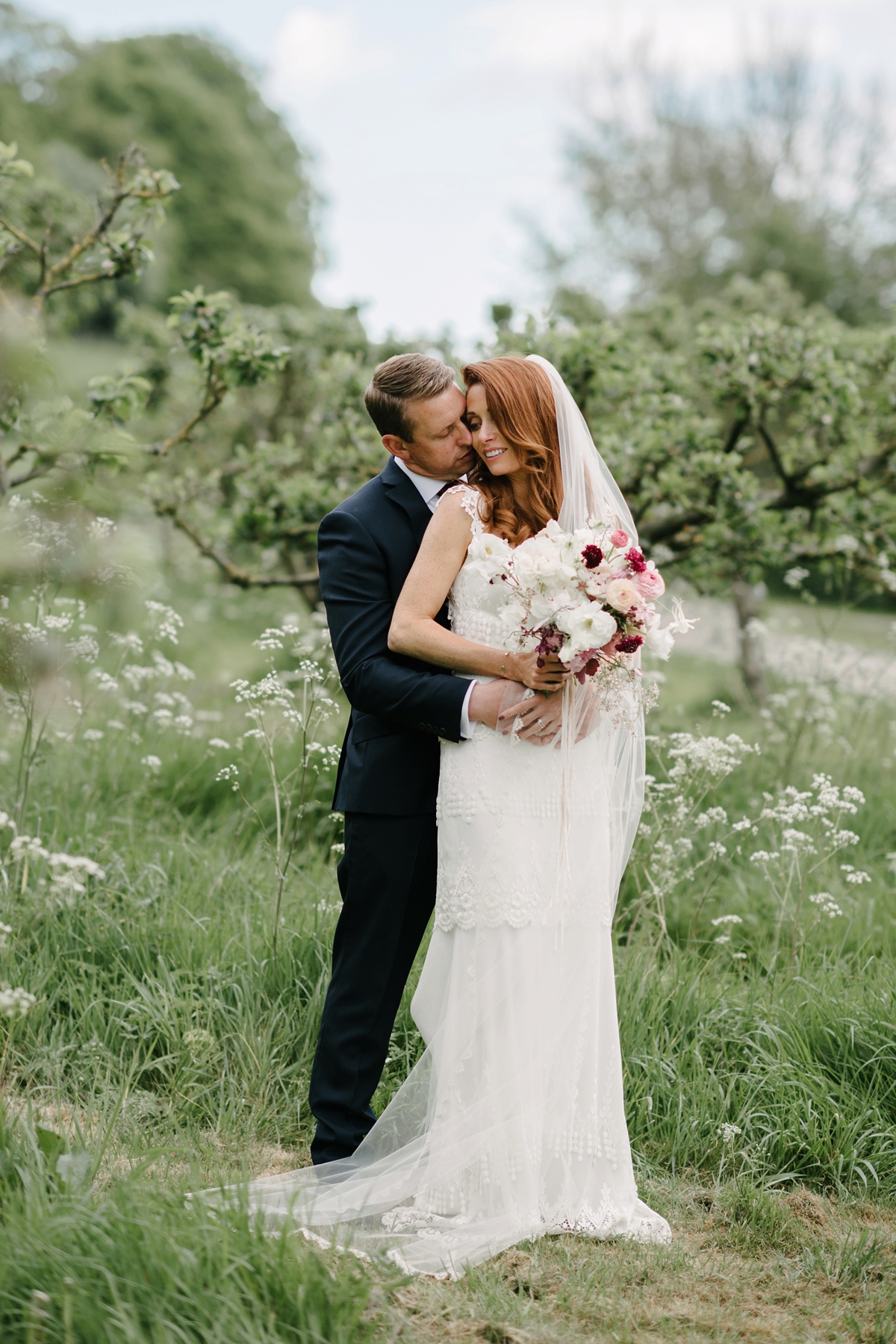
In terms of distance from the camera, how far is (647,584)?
3.16m

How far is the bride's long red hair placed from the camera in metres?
3.42

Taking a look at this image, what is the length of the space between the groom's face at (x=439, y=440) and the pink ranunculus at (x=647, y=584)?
2.47 feet

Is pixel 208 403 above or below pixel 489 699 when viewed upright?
above

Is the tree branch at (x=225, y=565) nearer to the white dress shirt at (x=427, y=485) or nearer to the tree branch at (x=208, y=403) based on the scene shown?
the tree branch at (x=208, y=403)

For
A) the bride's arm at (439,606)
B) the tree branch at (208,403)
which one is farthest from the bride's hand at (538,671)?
the tree branch at (208,403)

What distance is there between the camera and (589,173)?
2580cm

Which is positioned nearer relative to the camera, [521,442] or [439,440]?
[521,442]

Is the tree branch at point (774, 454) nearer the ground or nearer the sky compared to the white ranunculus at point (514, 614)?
nearer the sky

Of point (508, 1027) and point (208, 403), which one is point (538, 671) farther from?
point (208, 403)

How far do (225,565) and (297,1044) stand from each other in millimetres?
3158

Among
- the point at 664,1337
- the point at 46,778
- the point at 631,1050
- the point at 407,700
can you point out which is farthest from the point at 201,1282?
the point at 46,778

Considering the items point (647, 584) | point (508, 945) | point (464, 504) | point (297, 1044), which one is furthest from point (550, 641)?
point (297, 1044)

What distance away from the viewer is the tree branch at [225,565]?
641 cm

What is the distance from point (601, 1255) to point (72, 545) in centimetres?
247
